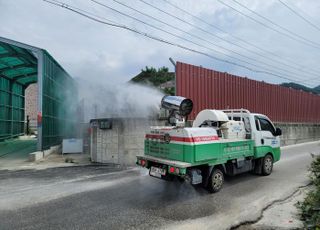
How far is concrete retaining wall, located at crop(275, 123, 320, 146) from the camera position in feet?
63.8

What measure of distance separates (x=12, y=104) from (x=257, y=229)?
73.9 ft

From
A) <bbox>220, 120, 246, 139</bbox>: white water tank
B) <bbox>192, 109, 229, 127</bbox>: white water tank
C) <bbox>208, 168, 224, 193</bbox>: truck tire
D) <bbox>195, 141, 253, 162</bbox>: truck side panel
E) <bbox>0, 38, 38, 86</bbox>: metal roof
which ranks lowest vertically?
<bbox>208, 168, 224, 193</bbox>: truck tire

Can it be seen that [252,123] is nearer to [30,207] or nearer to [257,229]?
[257,229]

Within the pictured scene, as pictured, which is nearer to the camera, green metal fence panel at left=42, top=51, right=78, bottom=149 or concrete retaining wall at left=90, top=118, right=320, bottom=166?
concrete retaining wall at left=90, top=118, right=320, bottom=166

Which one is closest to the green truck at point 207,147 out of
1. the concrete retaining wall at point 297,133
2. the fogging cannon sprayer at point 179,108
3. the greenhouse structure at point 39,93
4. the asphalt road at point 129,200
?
the fogging cannon sprayer at point 179,108

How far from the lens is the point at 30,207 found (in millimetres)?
5512

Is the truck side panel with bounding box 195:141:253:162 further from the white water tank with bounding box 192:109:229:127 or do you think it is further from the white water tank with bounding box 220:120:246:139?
the white water tank with bounding box 192:109:229:127

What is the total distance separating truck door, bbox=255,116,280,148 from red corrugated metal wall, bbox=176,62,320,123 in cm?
507

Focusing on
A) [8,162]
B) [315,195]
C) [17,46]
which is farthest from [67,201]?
[17,46]

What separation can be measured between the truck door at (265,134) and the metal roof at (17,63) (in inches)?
461

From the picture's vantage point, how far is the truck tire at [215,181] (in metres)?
6.25

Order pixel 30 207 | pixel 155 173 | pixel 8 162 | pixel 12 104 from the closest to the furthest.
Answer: pixel 30 207 < pixel 155 173 < pixel 8 162 < pixel 12 104

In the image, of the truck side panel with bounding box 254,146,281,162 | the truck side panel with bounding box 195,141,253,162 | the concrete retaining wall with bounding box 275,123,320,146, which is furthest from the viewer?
the concrete retaining wall with bounding box 275,123,320,146

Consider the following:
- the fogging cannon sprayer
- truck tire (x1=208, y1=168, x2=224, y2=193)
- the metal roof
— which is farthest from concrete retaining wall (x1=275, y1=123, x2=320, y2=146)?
the metal roof
